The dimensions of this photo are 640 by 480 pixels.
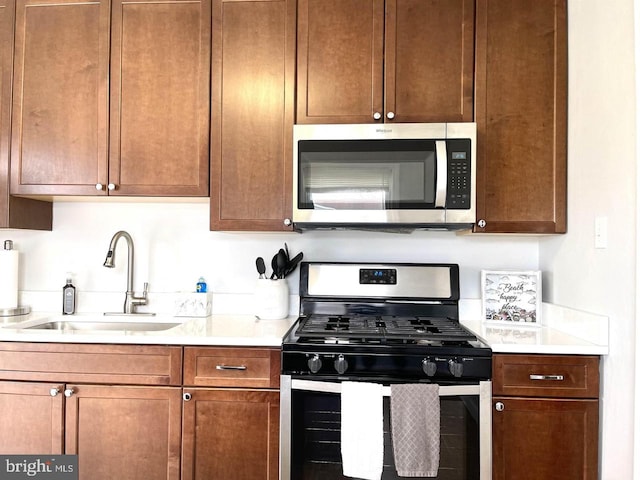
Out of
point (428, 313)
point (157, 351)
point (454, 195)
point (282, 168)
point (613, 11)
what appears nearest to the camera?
point (613, 11)

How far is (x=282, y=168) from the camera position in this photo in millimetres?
1934

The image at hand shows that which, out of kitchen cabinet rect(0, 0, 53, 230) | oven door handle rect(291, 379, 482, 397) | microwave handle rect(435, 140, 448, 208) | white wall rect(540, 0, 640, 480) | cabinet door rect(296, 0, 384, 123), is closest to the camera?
white wall rect(540, 0, 640, 480)

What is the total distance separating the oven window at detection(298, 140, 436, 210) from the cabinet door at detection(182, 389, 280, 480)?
2.73 feet

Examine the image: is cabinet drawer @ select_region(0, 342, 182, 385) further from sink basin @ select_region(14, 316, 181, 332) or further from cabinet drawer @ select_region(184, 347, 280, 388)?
sink basin @ select_region(14, 316, 181, 332)

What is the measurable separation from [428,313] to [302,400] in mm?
832

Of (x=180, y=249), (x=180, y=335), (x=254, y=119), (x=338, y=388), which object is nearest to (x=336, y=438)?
(x=338, y=388)

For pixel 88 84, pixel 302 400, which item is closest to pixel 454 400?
pixel 302 400

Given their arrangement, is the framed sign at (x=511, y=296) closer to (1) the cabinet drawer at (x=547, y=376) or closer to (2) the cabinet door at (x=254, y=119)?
(1) the cabinet drawer at (x=547, y=376)

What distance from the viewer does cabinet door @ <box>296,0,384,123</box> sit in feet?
6.27

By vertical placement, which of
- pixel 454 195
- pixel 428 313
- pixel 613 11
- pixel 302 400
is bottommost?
pixel 302 400

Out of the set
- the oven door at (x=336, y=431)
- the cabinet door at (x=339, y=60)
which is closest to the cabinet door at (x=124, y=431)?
the oven door at (x=336, y=431)

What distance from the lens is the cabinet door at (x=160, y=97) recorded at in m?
1.97

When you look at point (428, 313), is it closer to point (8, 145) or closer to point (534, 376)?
point (534, 376)

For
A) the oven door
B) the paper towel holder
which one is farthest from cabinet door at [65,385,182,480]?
the paper towel holder
